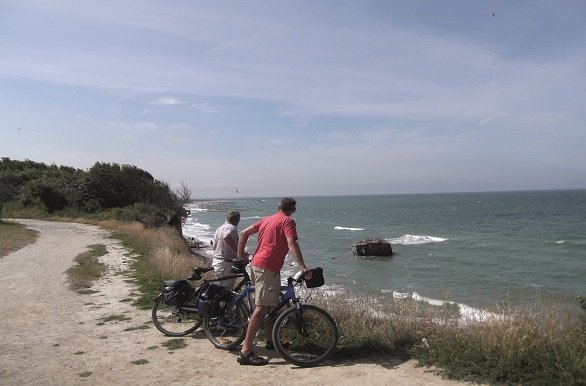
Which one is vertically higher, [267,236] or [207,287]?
[267,236]

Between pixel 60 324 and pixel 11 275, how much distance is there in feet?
21.2

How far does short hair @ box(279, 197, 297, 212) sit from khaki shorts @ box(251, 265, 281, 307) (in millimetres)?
770

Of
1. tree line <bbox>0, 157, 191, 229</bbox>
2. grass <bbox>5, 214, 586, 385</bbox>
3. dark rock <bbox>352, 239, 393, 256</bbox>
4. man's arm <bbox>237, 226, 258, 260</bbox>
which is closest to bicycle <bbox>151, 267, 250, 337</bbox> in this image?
grass <bbox>5, 214, 586, 385</bbox>

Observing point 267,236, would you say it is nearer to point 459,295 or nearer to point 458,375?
point 458,375

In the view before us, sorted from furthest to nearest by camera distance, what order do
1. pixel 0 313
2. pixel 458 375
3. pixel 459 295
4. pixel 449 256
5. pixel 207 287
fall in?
pixel 449 256 → pixel 459 295 → pixel 0 313 → pixel 207 287 → pixel 458 375

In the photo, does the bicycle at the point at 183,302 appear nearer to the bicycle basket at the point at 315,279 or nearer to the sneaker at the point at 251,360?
the sneaker at the point at 251,360

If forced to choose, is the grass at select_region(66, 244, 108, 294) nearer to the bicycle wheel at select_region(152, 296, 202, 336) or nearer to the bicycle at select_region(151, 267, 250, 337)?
the bicycle wheel at select_region(152, 296, 202, 336)

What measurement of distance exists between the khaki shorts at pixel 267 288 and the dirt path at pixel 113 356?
2.57 feet

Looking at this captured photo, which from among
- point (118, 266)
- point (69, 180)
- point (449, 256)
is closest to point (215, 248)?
point (118, 266)

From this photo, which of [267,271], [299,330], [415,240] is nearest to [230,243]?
[267,271]

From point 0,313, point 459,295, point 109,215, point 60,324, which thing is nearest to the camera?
point 60,324

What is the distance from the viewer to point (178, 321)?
7.23 m

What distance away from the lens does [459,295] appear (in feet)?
64.0

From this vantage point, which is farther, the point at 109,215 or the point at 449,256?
the point at 109,215
